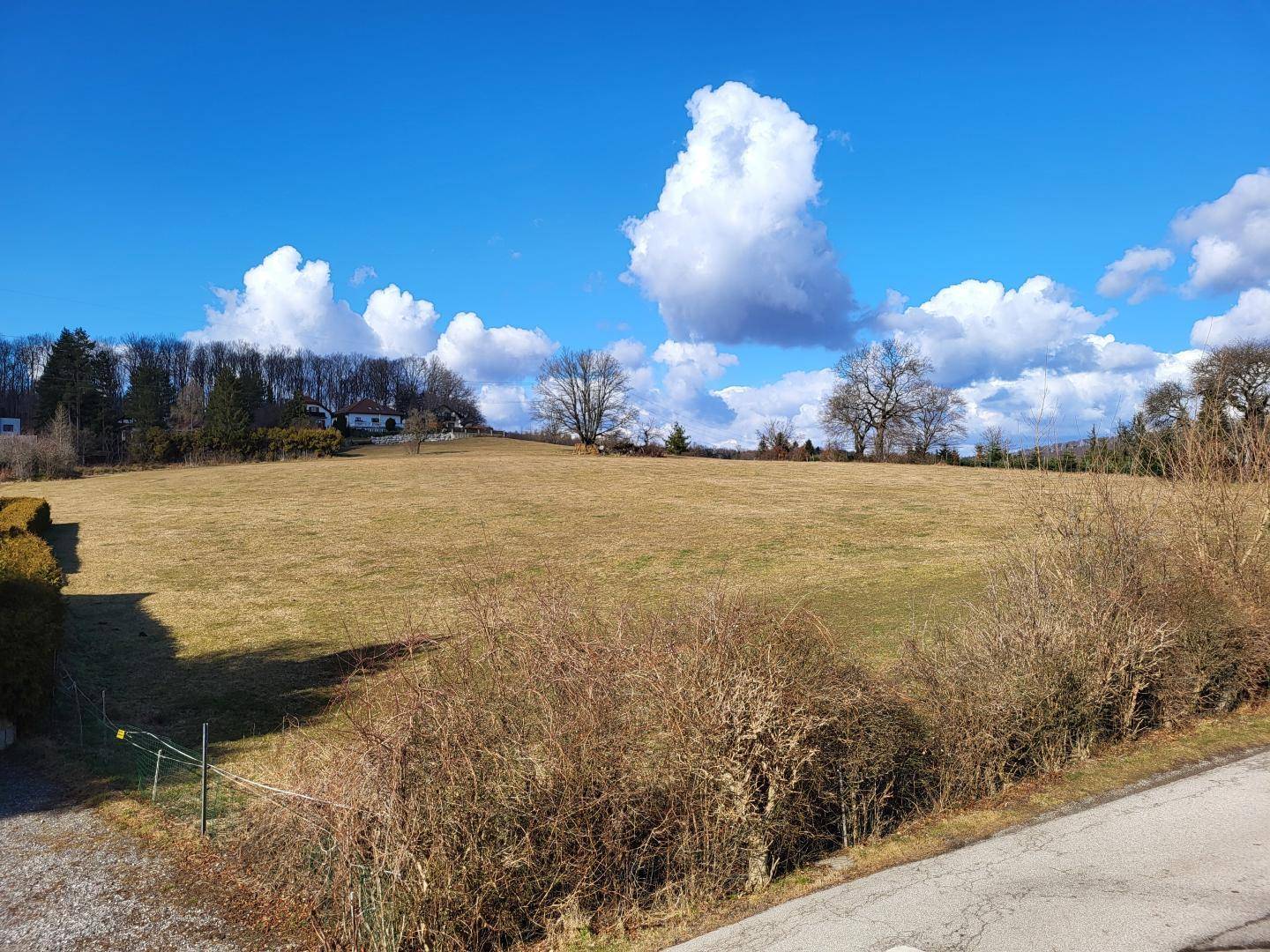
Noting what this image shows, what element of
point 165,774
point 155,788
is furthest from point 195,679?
point 155,788

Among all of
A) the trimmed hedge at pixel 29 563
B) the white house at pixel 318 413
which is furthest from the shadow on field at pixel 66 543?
the white house at pixel 318 413

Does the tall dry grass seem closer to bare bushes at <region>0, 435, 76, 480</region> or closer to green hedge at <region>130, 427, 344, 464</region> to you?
bare bushes at <region>0, 435, 76, 480</region>

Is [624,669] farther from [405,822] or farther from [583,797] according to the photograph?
[405,822]

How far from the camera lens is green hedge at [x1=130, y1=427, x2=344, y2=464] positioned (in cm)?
6009

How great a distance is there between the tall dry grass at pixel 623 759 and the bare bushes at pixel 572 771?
0.02 metres

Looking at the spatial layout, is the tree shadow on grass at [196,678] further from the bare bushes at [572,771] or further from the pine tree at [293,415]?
the pine tree at [293,415]

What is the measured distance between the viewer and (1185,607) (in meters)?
9.27

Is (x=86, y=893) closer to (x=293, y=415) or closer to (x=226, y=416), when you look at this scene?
(x=226, y=416)

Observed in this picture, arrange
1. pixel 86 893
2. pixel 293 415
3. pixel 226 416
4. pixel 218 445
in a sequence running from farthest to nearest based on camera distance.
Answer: pixel 293 415, pixel 226 416, pixel 218 445, pixel 86 893

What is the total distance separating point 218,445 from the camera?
200 ft

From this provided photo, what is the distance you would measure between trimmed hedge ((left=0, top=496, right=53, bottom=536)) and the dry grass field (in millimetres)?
775

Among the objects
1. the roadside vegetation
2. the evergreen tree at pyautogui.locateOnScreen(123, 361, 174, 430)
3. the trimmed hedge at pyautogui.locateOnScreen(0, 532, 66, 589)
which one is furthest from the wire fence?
the evergreen tree at pyautogui.locateOnScreen(123, 361, 174, 430)

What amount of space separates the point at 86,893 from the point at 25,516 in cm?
2507

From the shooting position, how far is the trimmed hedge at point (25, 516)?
2361 cm
